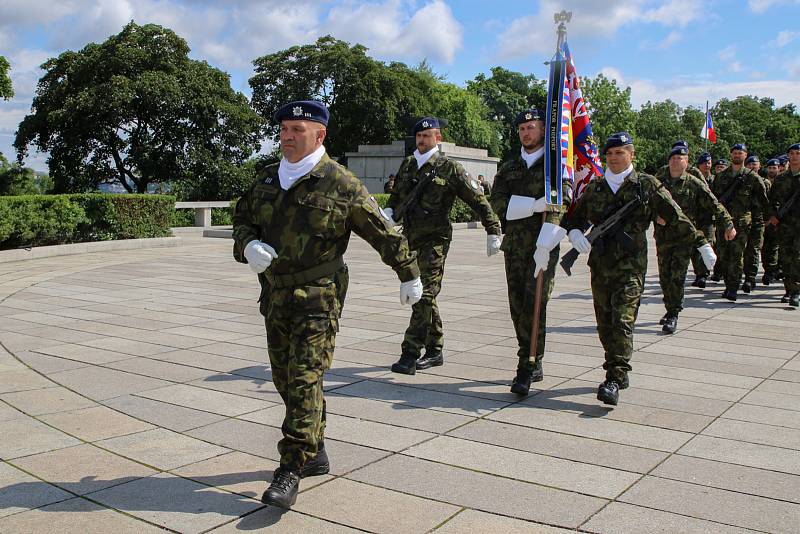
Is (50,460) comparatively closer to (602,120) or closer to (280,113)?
(280,113)

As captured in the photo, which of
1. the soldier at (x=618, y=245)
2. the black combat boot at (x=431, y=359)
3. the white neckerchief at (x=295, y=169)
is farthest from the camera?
the black combat boot at (x=431, y=359)

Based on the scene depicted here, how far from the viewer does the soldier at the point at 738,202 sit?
37.6 ft

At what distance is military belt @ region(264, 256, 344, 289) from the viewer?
4.07m

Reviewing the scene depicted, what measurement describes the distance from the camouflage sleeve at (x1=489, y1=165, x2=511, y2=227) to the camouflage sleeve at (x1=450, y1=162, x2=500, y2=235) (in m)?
0.34

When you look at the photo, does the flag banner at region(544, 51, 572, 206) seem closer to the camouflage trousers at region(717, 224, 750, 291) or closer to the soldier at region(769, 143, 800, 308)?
the soldier at region(769, 143, 800, 308)

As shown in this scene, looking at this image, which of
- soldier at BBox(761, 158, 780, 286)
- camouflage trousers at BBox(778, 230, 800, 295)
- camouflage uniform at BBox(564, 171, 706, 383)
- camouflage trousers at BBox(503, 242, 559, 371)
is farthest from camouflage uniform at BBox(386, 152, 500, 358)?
soldier at BBox(761, 158, 780, 286)

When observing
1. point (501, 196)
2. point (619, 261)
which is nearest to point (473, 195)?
point (501, 196)

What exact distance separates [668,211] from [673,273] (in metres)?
3.12

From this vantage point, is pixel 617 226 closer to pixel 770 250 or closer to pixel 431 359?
pixel 431 359

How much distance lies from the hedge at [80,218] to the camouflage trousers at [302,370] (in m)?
13.1

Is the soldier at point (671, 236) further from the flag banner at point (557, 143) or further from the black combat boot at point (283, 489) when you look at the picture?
the black combat boot at point (283, 489)

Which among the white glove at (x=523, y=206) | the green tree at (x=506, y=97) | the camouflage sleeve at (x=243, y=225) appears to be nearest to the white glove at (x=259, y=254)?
the camouflage sleeve at (x=243, y=225)

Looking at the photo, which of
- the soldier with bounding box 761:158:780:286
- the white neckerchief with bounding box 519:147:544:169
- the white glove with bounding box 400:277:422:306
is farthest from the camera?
the soldier with bounding box 761:158:780:286

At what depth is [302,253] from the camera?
407 centimetres
